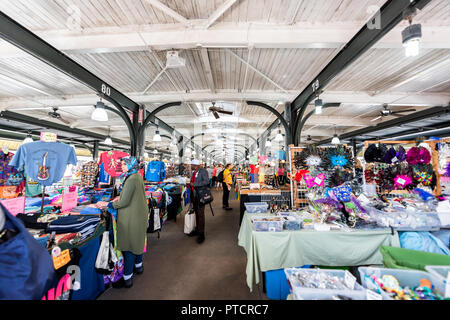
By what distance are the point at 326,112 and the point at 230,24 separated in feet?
22.8

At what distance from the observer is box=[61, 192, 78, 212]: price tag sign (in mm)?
2475

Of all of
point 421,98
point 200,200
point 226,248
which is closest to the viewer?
point 226,248

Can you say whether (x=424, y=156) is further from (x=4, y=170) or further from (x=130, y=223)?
(x=4, y=170)

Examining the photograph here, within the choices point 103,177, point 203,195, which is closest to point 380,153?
point 203,195

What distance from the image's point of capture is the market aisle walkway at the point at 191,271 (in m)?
2.33

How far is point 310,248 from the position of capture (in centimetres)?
220

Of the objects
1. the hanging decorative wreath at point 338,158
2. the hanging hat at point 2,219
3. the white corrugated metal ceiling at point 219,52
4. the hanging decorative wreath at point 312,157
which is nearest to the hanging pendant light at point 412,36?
the white corrugated metal ceiling at point 219,52

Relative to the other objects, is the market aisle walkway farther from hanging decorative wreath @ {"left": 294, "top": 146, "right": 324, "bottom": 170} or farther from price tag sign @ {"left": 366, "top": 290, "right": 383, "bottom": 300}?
hanging decorative wreath @ {"left": 294, "top": 146, "right": 324, "bottom": 170}

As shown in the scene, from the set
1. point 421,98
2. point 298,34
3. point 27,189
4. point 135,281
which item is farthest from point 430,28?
point 27,189

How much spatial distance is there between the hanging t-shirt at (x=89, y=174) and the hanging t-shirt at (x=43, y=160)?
283cm

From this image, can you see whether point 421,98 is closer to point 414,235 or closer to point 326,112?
point 326,112

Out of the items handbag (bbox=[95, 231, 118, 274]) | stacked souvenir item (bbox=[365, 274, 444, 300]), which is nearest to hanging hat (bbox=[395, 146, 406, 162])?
stacked souvenir item (bbox=[365, 274, 444, 300])

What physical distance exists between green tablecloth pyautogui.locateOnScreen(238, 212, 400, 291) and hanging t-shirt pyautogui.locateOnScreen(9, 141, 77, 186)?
10.6 feet

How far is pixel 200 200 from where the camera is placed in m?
4.02
